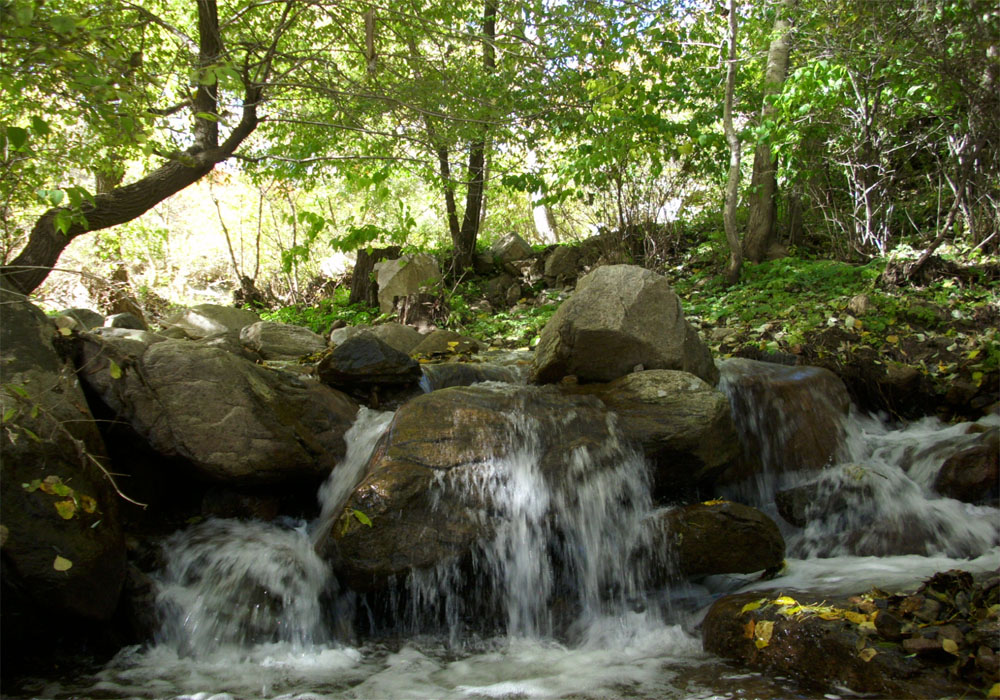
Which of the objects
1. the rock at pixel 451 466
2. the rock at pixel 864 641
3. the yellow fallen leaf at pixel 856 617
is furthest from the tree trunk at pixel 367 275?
the yellow fallen leaf at pixel 856 617

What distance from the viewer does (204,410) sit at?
4.22 metres

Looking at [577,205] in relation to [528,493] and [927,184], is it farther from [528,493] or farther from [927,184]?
[528,493]

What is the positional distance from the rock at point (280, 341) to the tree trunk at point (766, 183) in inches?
236

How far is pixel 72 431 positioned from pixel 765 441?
16.0 feet

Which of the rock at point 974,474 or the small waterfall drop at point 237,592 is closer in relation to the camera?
the small waterfall drop at point 237,592

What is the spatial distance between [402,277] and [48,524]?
6.75 metres

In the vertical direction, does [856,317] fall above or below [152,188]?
below

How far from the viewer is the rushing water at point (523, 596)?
3.14m

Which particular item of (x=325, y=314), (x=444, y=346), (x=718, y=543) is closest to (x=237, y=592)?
(x=718, y=543)

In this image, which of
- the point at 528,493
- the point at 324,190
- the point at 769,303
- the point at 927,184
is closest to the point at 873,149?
the point at 927,184

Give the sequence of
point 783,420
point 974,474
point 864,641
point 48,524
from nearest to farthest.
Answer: point 864,641, point 48,524, point 974,474, point 783,420

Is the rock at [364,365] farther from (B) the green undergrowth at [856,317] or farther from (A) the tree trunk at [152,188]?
(B) the green undergrowth at [856,317]

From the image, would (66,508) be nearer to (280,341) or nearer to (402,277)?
(280,341)

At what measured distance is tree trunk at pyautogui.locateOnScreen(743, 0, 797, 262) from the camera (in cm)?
875
